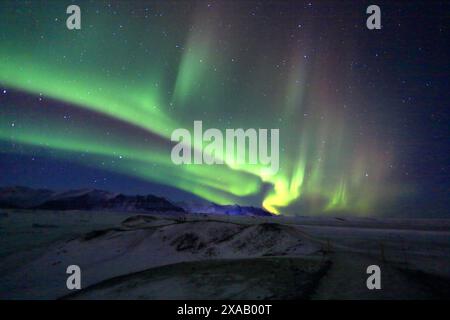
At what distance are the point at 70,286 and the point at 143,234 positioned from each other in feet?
51.1

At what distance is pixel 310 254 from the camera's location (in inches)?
812

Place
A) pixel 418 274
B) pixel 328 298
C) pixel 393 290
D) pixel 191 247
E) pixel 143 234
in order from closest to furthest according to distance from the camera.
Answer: pixel 328 298 < pixel 393 290 < pixel 418 274 < pixel 191 247 < pixel 143 234

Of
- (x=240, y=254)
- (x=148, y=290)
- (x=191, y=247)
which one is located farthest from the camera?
(x=191, y=247)

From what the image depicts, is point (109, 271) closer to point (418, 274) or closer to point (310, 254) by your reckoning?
point (310, 254)

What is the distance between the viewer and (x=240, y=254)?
24578 mm

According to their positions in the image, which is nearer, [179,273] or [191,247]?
[179,273]

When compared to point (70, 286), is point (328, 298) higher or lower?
higher

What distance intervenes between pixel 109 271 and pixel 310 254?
13380mm

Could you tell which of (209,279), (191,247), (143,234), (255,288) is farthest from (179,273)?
(143,234)
